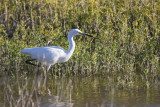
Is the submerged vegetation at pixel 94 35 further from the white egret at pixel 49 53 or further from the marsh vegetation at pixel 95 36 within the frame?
the white egret at pixel 49 53

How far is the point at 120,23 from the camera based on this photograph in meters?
9.41

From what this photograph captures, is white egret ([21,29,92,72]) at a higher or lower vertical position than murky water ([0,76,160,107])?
higher

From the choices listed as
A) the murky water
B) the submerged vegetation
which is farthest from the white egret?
the murky water

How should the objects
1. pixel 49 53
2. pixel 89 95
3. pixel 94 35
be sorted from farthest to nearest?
1. pixel 94 35
2. pixel 49 53
3. pixel 89 95

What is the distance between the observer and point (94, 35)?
9.19m

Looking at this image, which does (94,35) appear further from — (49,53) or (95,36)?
(49,53)

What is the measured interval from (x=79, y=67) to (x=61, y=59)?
0.61 metres

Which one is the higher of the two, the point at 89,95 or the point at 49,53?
the point at 49,53

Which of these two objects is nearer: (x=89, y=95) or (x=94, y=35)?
(x=89, y=95)

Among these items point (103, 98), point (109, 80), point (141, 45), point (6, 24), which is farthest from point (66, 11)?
point (103, 98)

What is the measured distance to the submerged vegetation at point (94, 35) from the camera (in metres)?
8.41

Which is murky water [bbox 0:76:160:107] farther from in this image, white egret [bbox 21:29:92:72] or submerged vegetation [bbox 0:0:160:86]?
white egret [bbox 21:29:92:72]

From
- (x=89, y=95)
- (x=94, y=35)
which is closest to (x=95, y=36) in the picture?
(x=94, y=35)

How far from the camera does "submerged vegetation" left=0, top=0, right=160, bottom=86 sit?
8.41m
